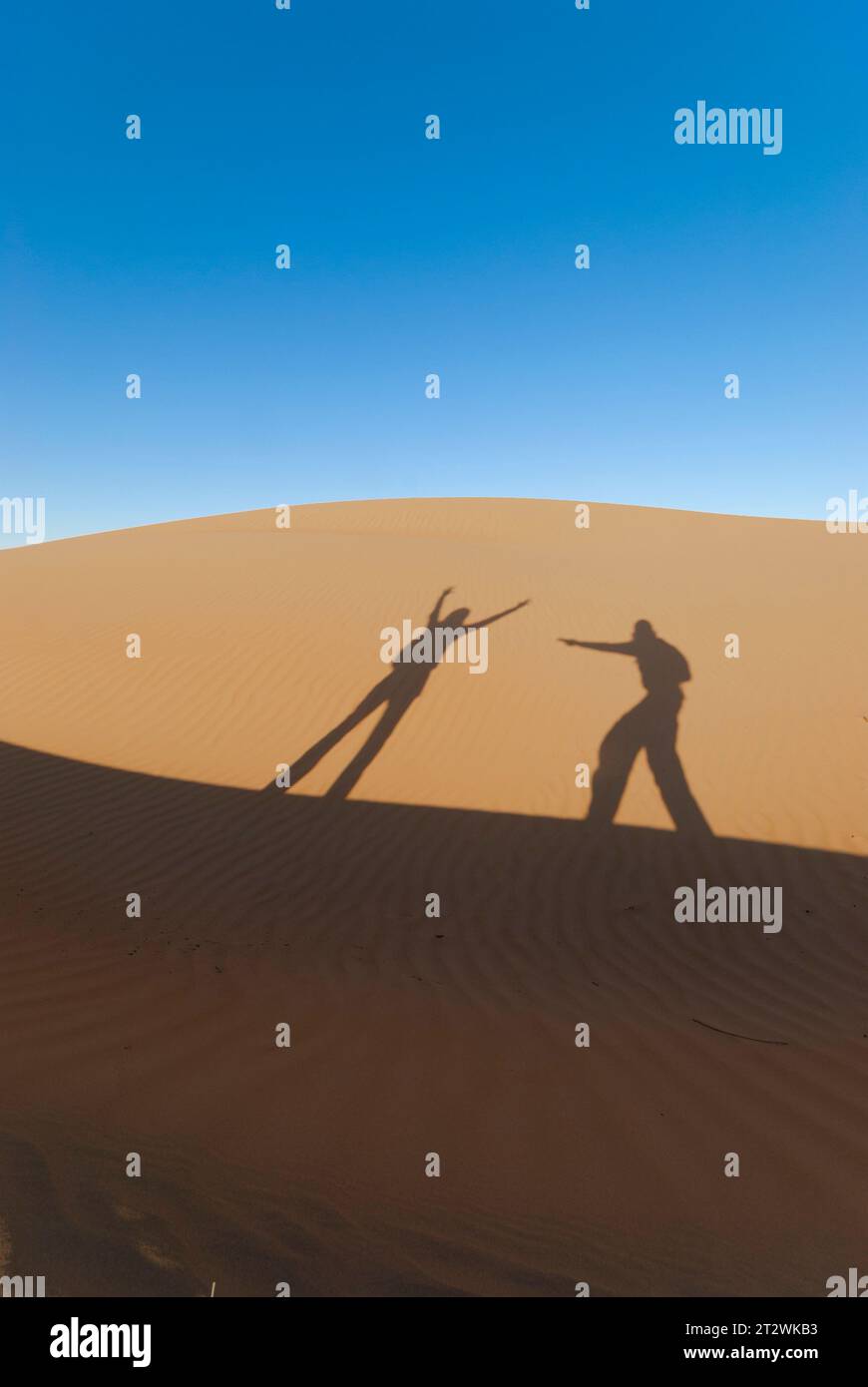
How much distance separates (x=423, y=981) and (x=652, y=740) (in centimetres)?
614

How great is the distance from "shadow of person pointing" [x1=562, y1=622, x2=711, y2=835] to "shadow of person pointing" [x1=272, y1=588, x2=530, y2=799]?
2327mm

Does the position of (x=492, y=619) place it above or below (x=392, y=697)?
above

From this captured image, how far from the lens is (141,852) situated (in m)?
7.48

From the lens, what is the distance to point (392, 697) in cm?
1185

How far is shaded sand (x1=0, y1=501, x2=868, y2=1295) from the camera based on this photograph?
2.62 metres

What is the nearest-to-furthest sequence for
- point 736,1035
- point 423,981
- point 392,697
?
1. point 736,1035
2. point 423,981
3. point 392,697

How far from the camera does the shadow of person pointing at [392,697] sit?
9.82 meters

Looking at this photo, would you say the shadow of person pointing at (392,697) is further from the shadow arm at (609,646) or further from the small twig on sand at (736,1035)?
the small twig on sand at (736,1035)

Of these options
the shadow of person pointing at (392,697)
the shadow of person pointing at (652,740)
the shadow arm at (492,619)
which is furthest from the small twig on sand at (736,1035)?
the shadow arm at (492,619)

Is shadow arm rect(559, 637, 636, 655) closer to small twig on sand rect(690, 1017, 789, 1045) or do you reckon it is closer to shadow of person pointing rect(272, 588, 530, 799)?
shadow of person pointing rect(272, 588, 530, 799)

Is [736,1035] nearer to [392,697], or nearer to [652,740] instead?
[652,740]

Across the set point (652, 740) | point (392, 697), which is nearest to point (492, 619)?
point (392, 697)

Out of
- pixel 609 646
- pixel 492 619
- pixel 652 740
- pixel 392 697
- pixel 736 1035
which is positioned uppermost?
pixel 492 619

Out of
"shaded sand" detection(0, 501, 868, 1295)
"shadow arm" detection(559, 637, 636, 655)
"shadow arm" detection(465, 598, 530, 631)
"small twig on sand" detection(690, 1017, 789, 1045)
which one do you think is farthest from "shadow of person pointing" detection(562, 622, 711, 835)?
"small twig on sand" detection(690, 1017, 789, 1045)
